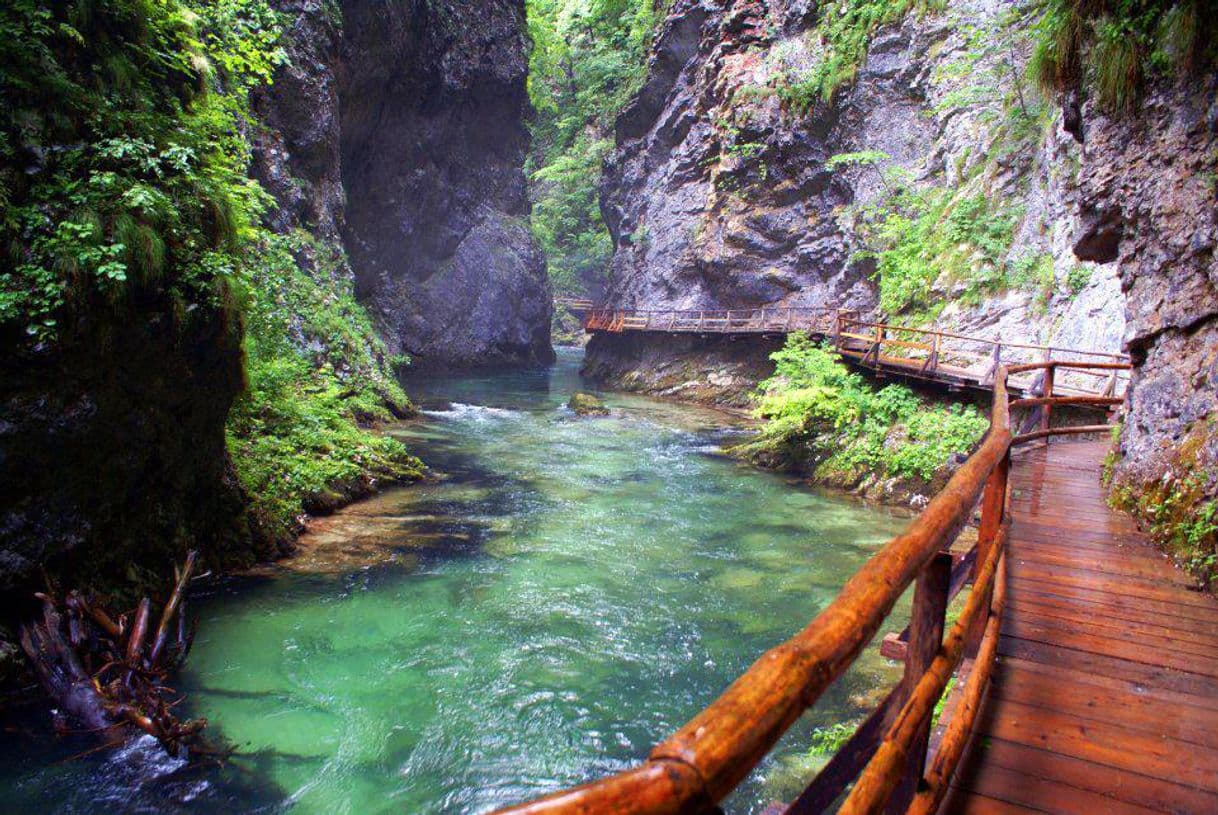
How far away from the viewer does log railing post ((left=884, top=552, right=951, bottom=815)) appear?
5.89ft

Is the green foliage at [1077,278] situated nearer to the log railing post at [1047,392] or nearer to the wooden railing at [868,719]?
the log railing post at [1047,392]

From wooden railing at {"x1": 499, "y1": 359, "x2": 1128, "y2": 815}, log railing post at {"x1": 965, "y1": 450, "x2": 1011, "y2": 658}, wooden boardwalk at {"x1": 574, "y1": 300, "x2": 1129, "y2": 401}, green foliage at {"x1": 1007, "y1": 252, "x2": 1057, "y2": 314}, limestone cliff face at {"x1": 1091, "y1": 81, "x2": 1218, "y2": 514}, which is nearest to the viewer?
wooden railing at {"x1": 499, "y1": 359, "x2": 1128, "y2": 815}

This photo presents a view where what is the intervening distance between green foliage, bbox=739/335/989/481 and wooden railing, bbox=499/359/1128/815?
9.73 metres

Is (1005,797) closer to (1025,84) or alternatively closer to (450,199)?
(1025,84)

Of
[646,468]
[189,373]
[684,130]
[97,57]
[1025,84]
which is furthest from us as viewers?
[684,130]

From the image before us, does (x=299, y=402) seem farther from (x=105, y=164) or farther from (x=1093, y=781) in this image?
(x=1093, y=781)

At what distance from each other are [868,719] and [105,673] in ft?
17.6

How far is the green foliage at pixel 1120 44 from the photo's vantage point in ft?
18.6

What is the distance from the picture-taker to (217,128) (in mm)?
6730

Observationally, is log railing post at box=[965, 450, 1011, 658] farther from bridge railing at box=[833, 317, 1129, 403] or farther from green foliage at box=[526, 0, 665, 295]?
green foliage at box=[526, 0, 665, 295]

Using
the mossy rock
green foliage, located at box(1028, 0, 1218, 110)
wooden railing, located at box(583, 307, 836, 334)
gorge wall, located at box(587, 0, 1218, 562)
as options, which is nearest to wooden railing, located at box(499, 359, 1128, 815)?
gorge wall, located at box(587, 0, 1218, 562)

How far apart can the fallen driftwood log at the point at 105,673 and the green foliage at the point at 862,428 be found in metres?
10.7

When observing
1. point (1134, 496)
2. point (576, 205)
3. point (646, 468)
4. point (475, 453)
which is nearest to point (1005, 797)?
point (1134, 496)

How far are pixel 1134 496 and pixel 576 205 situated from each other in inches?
1607
